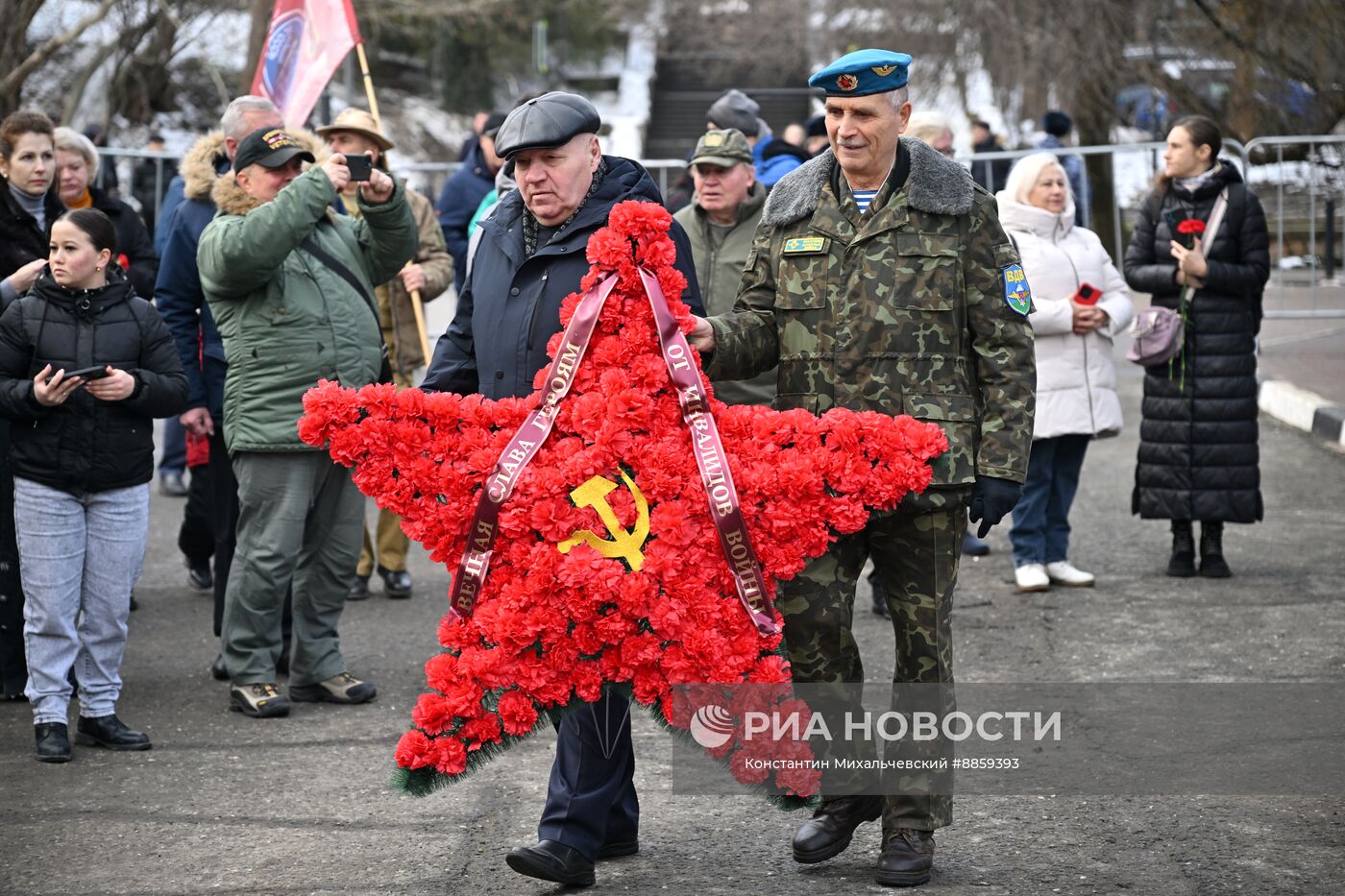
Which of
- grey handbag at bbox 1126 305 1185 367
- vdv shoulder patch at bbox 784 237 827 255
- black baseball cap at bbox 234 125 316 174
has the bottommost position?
grey handbag at bbox 1126 305 1185 367

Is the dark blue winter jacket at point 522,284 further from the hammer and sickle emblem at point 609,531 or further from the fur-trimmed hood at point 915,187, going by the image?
the hammer and sickle emblem at point 609,531

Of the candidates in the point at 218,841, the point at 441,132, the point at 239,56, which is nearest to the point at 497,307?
the point at 218,841

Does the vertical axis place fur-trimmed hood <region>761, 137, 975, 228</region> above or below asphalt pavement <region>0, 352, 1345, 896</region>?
above

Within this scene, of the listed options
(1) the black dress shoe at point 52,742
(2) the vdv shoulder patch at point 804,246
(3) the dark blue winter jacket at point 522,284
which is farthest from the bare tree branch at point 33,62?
(2) the vdv shoulder patch at point 804,246

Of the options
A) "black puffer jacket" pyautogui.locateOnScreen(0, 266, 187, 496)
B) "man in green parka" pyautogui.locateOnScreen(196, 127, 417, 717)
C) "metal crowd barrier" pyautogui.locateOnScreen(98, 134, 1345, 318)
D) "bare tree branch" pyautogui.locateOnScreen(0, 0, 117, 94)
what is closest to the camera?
"black puffer jacket" pyautogui.locateOnScreen(0, 266, 187, 496)

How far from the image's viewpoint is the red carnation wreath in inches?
175

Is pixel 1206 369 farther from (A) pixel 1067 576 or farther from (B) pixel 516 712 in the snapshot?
(B) pixel 516 712

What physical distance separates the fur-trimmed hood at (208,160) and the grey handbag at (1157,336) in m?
4.11

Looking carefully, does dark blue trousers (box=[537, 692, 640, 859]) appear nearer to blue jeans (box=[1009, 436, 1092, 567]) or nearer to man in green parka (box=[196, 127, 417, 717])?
man in green parka (box=[196, 127, 417, 717])

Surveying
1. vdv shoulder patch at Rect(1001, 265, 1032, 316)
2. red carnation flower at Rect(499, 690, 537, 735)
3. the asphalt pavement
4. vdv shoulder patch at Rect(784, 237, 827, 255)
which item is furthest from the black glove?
red carnation flower at Rect(499, 690, 537, 735)

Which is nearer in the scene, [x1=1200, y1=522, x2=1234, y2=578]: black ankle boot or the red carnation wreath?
the red carnation wreath

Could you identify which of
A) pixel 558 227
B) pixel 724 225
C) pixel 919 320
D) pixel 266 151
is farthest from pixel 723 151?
pixel 919 320

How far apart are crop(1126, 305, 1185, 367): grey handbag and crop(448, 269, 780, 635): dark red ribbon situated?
15.8 feet

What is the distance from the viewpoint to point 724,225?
742 centimetres
